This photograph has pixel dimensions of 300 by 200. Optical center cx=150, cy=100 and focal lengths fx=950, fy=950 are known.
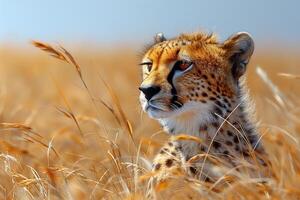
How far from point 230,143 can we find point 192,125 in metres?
0.17

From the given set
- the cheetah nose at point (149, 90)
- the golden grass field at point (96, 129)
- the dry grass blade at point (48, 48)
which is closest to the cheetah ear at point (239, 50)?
the golden grass field at point (96, 129)

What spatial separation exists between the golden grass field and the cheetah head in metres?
0.13

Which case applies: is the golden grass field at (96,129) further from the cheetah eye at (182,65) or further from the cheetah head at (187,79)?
the cheetah eye at (182,65)

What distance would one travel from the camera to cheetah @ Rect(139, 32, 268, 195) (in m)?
3.65

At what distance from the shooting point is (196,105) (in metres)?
3.73

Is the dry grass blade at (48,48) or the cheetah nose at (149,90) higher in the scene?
the dry grass blade at (48,48)

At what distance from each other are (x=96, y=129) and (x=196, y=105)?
112 inches

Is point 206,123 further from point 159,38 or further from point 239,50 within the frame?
point 159,38

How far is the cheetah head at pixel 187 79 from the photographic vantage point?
3652 mm

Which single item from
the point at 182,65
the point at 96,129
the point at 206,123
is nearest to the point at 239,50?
the point at 182,65

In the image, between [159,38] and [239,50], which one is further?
[159,38]

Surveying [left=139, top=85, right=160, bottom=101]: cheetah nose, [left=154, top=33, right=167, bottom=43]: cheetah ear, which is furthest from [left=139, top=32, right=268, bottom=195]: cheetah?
[left=154, top=33, right=167, bottom=43]: cheetah ear

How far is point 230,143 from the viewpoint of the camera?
3762 mm

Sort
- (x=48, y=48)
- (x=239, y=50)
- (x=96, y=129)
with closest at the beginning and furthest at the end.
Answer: (x=48, y=48)
(x=239, y=50)
(x=96, y=129)
